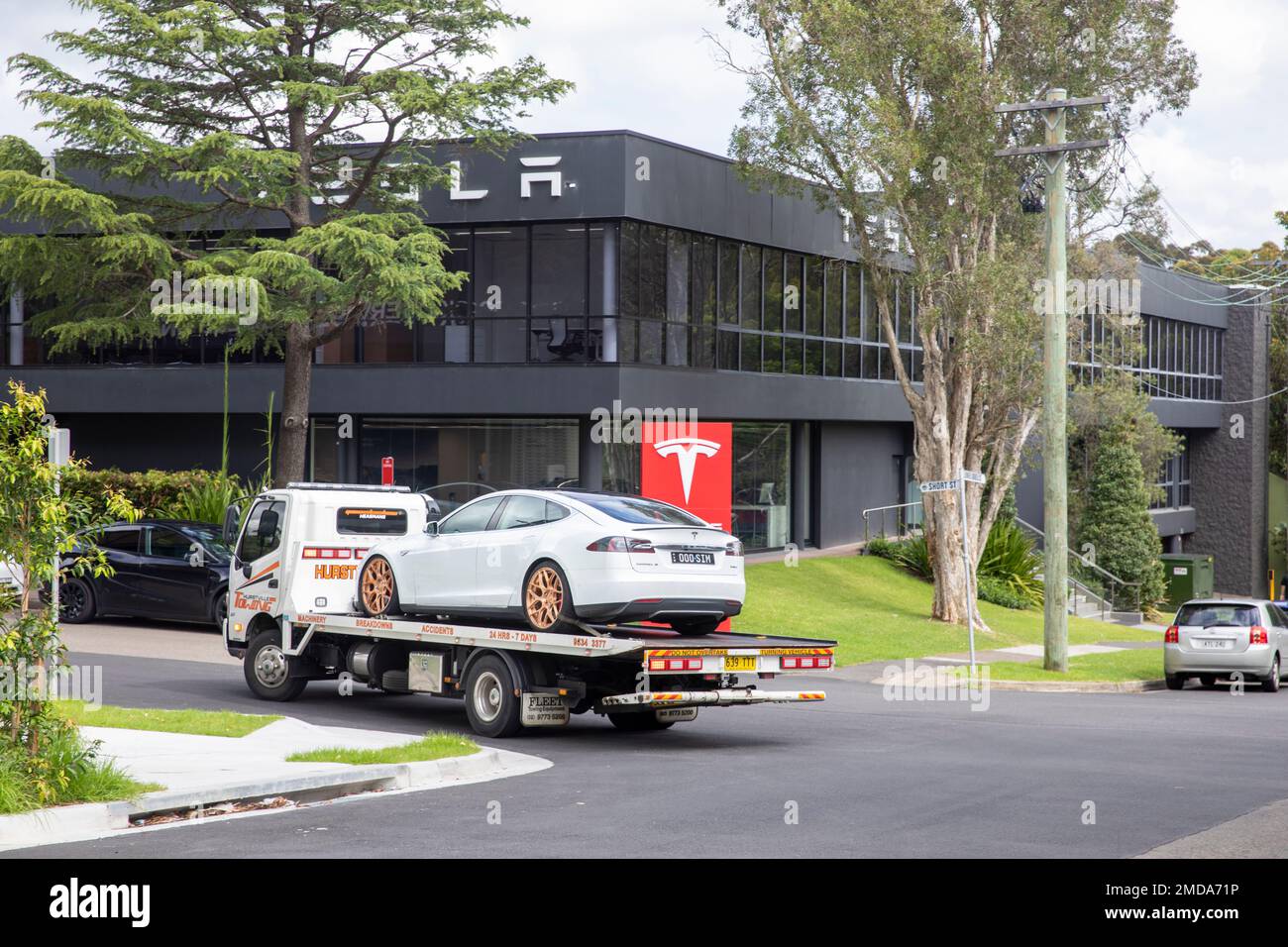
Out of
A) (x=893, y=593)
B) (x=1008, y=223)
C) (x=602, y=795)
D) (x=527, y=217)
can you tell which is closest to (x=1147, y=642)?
(x=893, y=593)

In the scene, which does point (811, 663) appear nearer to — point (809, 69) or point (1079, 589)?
point (809, 69)

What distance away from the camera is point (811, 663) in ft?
45.3

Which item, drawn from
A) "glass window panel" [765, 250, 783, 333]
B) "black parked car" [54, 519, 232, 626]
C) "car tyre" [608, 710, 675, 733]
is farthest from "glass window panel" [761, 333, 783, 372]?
"car tyre" [608, 710, 675, 733]

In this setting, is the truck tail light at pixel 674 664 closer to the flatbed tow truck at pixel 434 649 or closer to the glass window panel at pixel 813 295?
Result: the flatbed tow truck at pixel 434 649

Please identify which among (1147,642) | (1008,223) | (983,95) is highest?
(983,95)

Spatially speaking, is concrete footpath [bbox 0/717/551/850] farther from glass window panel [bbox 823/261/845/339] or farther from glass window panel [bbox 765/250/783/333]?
glass window panel [bbox 823/261/845/339]

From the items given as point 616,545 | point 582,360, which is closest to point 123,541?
point 582,360

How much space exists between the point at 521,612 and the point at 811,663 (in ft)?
8.90

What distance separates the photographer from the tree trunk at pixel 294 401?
27344 mm

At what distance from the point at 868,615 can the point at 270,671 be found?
15.1 m

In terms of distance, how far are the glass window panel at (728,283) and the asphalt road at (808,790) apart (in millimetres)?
15258

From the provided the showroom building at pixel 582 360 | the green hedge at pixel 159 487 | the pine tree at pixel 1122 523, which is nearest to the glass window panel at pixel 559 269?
the showroom building at pixel 582 360

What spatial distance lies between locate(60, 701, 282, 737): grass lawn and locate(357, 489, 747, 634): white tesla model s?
2152 mm

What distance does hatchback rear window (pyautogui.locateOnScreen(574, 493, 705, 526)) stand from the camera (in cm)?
1387
